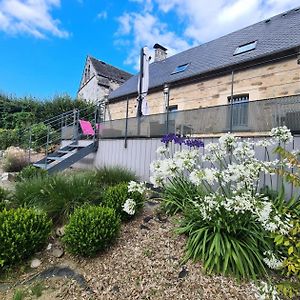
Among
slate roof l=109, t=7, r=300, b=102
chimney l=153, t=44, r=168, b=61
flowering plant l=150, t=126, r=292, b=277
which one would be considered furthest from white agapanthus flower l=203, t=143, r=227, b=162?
chimney l=153, t=44, r=168, b=61

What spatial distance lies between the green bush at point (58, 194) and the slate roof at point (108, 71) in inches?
615

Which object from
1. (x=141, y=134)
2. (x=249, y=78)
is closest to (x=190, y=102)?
(x=249, y=78)

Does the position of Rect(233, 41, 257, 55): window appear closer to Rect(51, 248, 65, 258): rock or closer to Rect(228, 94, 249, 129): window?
Rect(228, 94, 249, 129): window

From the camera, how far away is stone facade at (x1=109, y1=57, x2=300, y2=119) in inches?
297

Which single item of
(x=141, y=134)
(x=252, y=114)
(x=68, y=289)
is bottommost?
(x=68, y=289)

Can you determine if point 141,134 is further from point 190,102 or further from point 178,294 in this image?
point 190,102

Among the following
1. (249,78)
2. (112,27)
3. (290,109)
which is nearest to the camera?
(290,109)

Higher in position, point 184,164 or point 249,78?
point 249,78

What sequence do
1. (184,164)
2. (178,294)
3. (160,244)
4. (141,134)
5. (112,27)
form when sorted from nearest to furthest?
(178,294), (184,164), (160,244), (141,134), (112,27)

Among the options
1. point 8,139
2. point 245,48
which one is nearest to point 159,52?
point 245,48

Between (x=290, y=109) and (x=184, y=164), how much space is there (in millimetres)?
2250

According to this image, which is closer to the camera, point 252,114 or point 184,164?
point 184,164

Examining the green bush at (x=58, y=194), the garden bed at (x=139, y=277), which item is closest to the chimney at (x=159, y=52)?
the green bush at (x=58, y=194)

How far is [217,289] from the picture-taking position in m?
2.18
